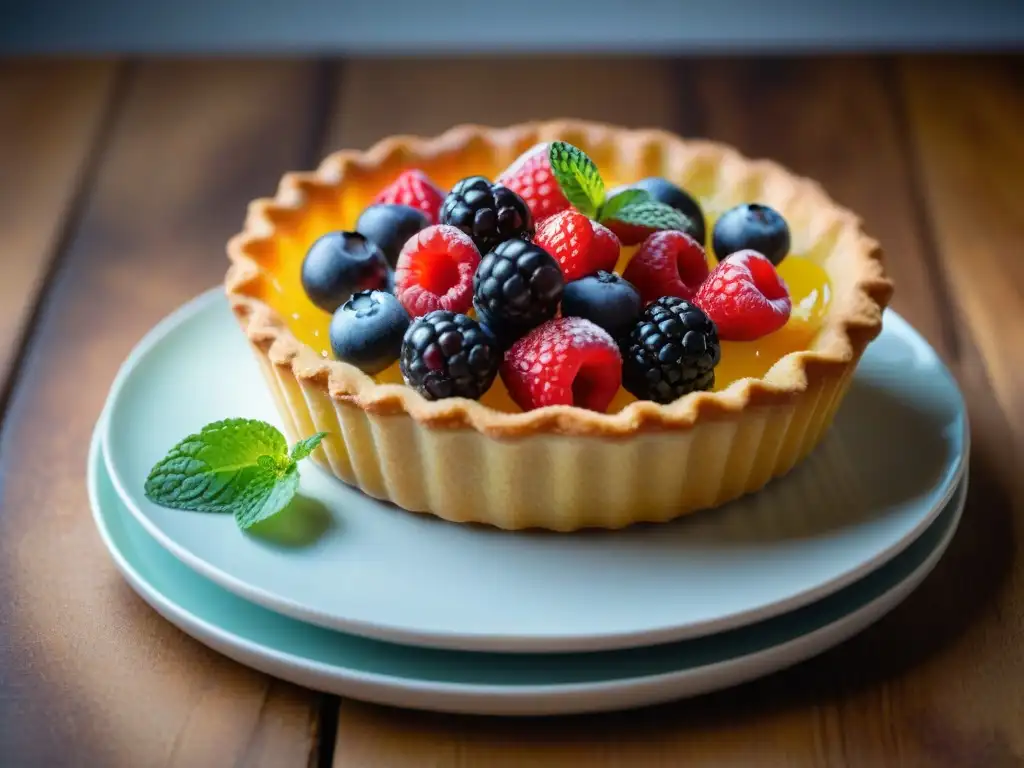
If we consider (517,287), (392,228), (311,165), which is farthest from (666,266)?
(311,165)

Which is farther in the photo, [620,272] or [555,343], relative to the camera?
[620,272]

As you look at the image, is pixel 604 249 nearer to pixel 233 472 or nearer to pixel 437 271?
pixel 437 271

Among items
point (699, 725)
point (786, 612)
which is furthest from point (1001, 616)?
point (699, 725)

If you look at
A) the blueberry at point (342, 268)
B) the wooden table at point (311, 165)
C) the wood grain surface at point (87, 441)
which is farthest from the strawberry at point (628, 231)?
the wood grain surface at point (87, 441)

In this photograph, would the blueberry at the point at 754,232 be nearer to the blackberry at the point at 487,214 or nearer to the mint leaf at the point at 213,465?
the blackberry at the point at 487,214

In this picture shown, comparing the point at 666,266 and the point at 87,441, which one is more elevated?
the point at 666,266

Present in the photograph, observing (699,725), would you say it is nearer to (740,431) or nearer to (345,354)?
(740,431)

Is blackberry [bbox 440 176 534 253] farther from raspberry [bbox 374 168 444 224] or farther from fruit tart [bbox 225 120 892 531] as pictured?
raspberry [bbox 374 168 444 224]
